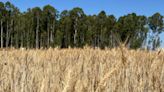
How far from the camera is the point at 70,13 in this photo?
62.5m

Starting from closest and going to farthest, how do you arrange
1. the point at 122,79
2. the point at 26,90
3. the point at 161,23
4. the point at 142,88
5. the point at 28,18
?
the point at 26,90, the point at 142,88, the point at 122,79, the point at 28,18, the point at 161,23

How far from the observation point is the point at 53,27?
2365 inches

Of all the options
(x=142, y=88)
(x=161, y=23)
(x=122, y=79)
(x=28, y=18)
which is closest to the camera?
(x=142, y=88)

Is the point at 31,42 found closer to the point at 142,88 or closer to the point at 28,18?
the point at 28,18

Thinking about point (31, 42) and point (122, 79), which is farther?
point (31, 42)

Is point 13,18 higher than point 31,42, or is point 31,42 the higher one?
point 13,18

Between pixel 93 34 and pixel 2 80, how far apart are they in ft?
190

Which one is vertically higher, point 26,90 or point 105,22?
point 105,22

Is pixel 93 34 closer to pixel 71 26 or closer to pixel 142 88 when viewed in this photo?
pixel 71 26

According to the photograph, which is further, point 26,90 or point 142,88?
point 142,88

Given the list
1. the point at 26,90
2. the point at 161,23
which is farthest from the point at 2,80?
the point at 161,23

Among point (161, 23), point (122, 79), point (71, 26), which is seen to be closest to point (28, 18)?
point (71, 26)

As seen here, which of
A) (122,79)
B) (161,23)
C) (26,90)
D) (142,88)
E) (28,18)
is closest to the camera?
(26,90)

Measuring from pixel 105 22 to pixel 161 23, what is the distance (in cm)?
1026
